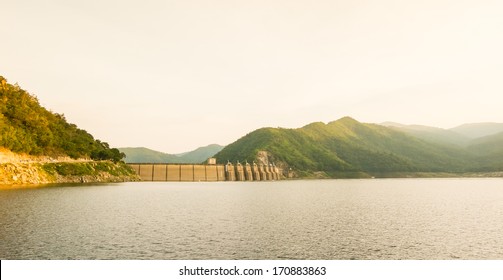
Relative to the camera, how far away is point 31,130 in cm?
15612

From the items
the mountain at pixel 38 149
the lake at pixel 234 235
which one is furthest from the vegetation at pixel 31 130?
the lake at pixel 234 235

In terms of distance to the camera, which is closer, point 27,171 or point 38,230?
point 38,230

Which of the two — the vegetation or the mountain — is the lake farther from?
the vegetation

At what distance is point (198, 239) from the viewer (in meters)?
41.8

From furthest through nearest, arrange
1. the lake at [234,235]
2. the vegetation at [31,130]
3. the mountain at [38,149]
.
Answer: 1. the vegetation at [31,130]
2. the mountain at [38,149]
3. the lake at [234,235]

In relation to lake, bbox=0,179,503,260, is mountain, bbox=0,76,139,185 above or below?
above

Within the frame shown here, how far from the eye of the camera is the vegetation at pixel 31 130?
445ft

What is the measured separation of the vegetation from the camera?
5344 inches

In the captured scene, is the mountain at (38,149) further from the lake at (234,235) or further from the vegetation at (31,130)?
the lake at (234,235)

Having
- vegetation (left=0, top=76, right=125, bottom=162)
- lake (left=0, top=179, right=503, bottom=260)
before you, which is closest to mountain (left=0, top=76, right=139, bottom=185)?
vegetation (left=0, top=76, right=125, bottom=162)
